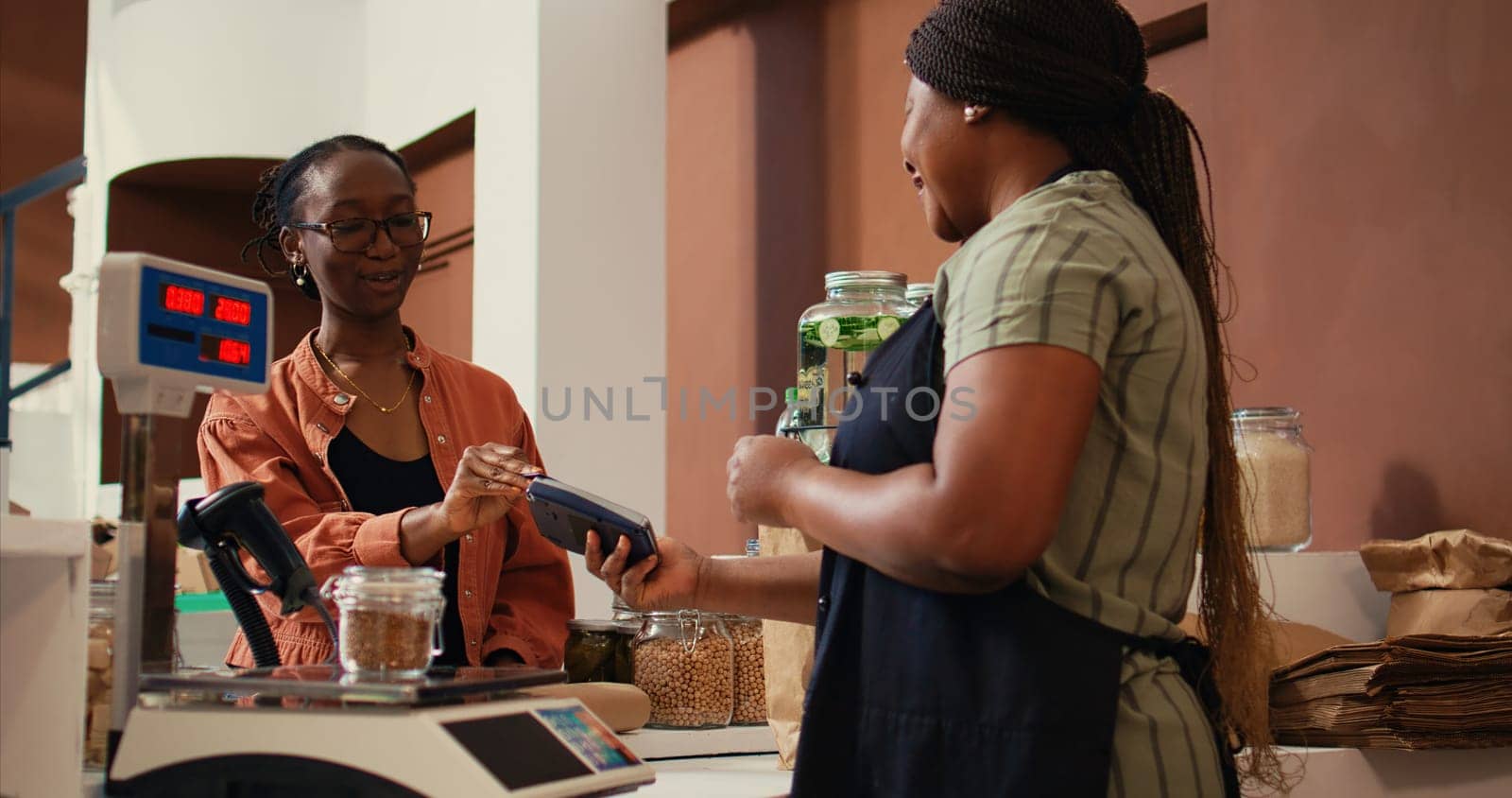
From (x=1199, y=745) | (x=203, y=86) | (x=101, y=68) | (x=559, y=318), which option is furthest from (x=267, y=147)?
(x=1199, y=745)

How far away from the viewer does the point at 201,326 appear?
99cm

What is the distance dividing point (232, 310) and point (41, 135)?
614cm

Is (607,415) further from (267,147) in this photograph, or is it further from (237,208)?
(237,208)

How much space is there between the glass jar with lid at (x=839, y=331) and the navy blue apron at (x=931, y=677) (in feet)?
1.66

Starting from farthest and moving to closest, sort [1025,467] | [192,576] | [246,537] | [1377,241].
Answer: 1. [192,576]
2. [1377,241]
3. [246,537]
4. [1025,467]

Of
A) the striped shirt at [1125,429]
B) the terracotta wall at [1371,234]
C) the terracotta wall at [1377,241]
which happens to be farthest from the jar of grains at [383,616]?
the terracotta wall at [1377,241]

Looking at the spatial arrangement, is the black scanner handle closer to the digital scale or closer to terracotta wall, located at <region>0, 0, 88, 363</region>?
Answer: the digital scale

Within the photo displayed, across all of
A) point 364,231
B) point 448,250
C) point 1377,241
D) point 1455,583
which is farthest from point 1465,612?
point 448,250

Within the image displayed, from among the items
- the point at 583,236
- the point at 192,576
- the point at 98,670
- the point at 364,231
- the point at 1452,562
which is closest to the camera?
the point at 98,670

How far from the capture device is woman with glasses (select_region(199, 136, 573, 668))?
1.70 m

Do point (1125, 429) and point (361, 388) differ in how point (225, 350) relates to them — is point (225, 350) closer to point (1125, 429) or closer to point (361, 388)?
point (1125, 429)

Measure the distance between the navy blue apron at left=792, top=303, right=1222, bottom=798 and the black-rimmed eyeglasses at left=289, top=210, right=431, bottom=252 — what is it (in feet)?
3.03

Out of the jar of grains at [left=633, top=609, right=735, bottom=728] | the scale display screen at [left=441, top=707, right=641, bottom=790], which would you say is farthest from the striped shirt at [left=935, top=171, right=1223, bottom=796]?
the jar of grains at [left=633, top=609, right=735, bottom=728]

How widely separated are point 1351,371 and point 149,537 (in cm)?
184
